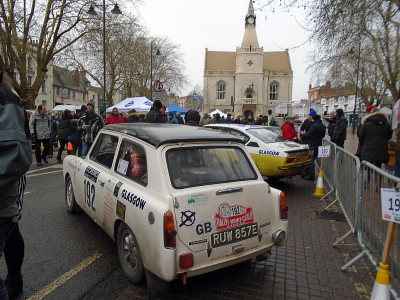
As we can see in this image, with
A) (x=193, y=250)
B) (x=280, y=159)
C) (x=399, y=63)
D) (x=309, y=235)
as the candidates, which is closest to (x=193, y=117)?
(x=280, y=159)

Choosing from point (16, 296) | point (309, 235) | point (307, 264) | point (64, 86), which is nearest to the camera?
point (16, 296)

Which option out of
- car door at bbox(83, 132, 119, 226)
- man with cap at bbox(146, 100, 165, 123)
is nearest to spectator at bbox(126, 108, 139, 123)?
man with cap at bbox(146, 100, 165, 123)

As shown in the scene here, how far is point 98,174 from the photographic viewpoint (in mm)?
4043

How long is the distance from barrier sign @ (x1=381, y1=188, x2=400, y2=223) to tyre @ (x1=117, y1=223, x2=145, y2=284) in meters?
2.37

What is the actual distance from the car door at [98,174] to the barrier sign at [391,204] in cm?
304

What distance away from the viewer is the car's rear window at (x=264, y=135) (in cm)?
811

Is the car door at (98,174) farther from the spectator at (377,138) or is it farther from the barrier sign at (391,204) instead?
the spectator at (377,138)

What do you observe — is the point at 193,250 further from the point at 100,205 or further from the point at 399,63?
the point at 399,63

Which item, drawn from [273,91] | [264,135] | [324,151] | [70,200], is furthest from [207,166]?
[273,91]

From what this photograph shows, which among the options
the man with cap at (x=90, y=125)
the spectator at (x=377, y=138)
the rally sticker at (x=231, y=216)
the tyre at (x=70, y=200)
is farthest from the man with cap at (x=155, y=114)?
the rally sticker at (x=231, y=216)

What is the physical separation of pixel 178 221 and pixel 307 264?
6.95 feet

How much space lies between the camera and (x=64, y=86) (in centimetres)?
5106

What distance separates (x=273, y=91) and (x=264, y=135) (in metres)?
71.9

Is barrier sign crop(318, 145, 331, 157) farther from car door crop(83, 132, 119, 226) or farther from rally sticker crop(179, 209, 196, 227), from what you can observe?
rally sticker crop(179, 209, 196, 227)
